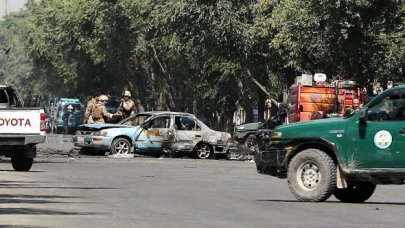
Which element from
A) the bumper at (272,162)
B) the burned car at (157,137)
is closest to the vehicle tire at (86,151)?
the burned car at (157,137)

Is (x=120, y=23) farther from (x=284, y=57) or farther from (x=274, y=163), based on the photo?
(x=274, y=163)

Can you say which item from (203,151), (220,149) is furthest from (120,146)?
(220,149)

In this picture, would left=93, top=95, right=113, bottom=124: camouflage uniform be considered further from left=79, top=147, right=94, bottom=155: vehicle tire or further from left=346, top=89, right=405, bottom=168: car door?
left=346, top=89, right=405, bottom=168: car door

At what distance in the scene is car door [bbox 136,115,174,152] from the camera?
128 feet

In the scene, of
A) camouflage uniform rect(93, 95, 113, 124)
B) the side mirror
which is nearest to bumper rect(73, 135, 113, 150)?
camouflage uniform rect(93, 95, 113, 124)

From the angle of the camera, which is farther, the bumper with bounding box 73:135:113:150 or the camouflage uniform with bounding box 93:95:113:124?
the camouflage uniform with bounding box 93:95:113:124

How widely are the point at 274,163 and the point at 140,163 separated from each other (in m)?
14.4

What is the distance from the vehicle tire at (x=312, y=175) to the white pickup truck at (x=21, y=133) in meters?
9.44

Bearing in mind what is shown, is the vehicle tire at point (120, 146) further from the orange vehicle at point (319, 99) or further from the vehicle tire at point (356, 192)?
the vehicle tire at point (356, 192)

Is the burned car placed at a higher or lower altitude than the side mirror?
higher

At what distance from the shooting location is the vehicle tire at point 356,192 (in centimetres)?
1994

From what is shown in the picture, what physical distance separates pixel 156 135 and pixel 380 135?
20.6 meters

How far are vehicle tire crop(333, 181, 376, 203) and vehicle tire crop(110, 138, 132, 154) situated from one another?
61.7ft

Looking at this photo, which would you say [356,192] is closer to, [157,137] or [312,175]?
[312,175]
